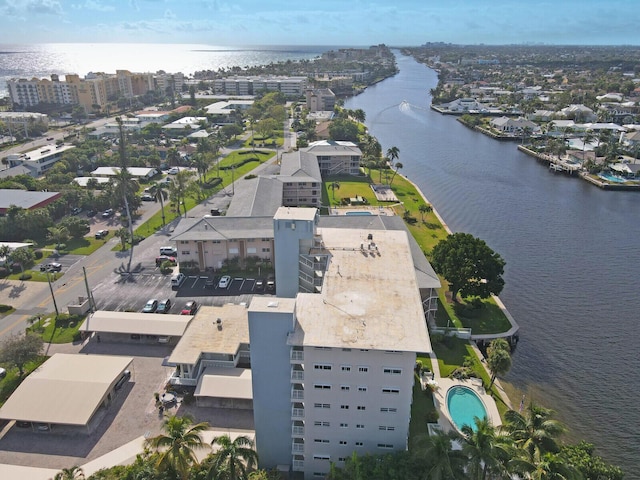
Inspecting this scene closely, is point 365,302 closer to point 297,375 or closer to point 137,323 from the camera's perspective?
point 297,375

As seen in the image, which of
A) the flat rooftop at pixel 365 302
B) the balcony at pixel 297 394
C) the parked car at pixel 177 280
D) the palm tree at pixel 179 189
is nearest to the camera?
the flat rooftop at pixel 365 302

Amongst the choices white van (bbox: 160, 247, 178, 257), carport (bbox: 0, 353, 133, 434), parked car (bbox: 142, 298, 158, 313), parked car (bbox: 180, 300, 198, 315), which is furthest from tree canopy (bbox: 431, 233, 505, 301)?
white van (bbox: 160, 247, 178, 257)

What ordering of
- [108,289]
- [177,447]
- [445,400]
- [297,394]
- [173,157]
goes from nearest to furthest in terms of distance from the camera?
[177,447] → [297,394] → [445,400] → [108,289] → [173,157]

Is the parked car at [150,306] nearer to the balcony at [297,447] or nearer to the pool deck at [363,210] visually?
the balcony at [297,447]

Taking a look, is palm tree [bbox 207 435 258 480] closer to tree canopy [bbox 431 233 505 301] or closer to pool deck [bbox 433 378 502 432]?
pool deck [bbox 433 378 502 432]

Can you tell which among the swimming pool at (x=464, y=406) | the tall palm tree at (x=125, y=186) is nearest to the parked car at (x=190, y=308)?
the tall palm tree at (x=125, y=186)

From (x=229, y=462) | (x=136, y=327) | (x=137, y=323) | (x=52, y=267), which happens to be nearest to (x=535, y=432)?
(x=229, y=462)
